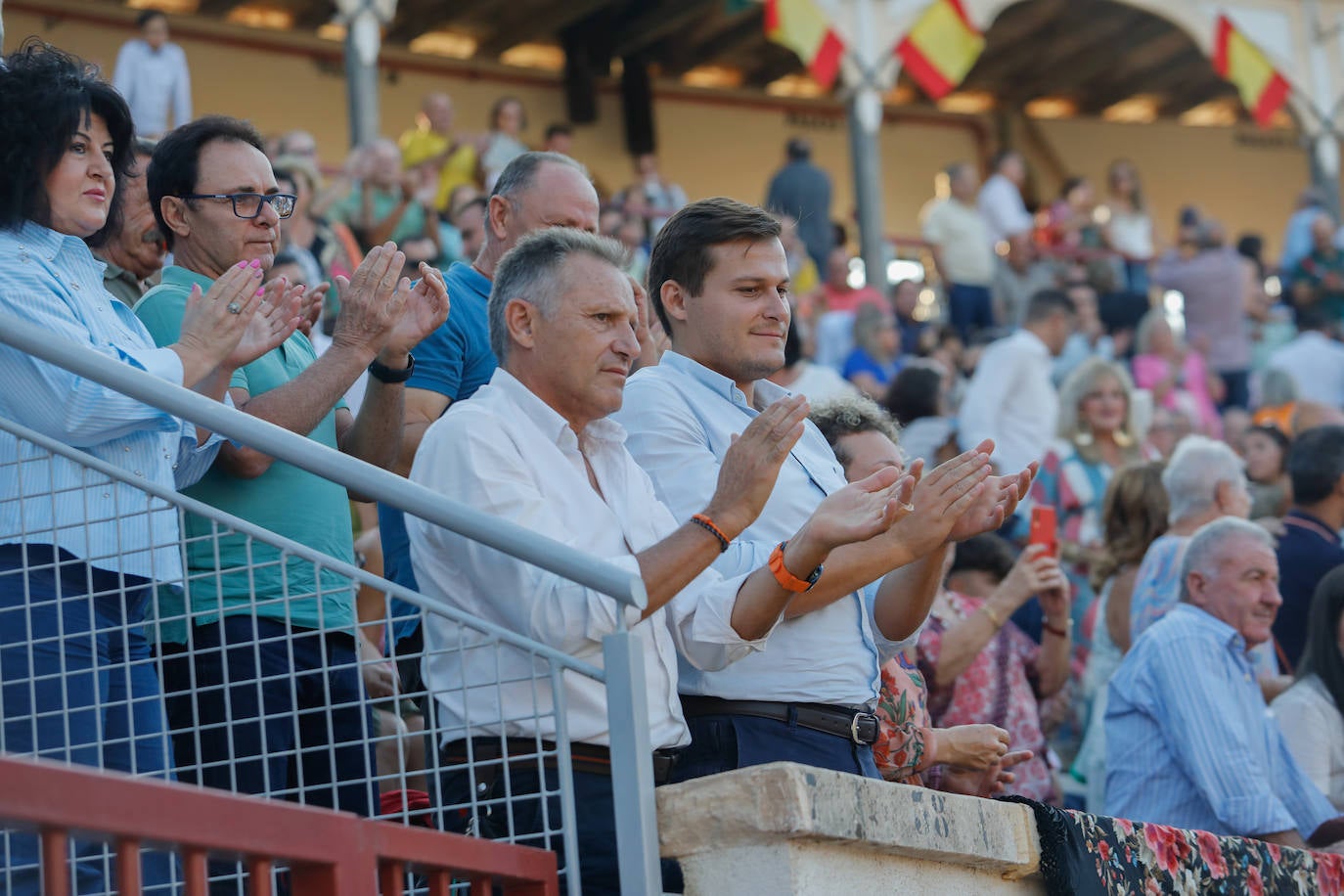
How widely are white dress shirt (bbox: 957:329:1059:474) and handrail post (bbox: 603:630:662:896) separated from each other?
18.6 ft

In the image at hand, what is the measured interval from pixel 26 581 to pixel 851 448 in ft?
6.89

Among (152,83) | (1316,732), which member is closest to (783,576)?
(1316,732)

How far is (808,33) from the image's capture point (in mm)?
14227

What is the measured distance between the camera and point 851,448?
172 inches

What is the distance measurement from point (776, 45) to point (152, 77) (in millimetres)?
7872

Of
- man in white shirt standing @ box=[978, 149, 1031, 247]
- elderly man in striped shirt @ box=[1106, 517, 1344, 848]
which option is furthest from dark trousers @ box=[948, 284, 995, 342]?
elderly man in striped shirt @ box=[1106, 517, 1344, 848]

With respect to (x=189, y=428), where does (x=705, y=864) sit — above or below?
below

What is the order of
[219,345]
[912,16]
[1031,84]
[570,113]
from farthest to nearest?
1. [1031,84]
2. [570,113]
3. [912,16]
4. [219,345]

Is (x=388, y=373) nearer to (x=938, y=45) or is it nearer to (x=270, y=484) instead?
(x=270, y=484)

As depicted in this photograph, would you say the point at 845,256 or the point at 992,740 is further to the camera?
the point at 845,256

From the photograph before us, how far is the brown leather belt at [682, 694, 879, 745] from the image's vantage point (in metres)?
3.36

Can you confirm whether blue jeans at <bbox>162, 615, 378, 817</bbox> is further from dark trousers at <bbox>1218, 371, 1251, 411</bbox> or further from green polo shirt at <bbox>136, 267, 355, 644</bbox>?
dark trousers at <bbox>1218, 371, 1251, 411</bbox>

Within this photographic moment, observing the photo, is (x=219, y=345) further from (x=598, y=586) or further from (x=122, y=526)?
(x=598, y=586)

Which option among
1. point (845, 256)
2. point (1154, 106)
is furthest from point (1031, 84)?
point (845, 256)
